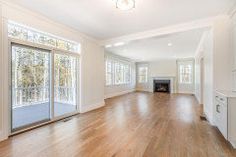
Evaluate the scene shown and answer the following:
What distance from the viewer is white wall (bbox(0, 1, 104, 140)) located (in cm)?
248

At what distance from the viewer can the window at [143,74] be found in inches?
436

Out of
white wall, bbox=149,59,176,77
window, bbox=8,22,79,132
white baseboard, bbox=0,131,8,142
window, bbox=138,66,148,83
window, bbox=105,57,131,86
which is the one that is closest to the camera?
white baseboard, bbox=0,131,8,142

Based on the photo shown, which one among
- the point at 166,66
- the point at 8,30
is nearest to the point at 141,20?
the point at 8,30

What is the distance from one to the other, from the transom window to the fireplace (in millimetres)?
7690

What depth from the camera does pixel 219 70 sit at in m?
3.00

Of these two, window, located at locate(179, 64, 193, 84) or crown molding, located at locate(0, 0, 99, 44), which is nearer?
crown molding, located at locate(0, 0, 99, 44)

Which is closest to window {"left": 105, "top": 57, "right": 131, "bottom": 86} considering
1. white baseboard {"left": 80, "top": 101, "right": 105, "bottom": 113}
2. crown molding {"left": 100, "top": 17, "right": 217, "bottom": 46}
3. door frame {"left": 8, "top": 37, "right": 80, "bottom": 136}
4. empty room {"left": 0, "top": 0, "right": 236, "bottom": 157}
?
white baseboard {"left": 80, "top": 101, "right": 105, "bottom": 113}

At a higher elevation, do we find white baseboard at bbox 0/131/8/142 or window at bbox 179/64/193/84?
window at bbox 179/64/193/84

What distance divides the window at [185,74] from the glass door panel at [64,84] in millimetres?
8090

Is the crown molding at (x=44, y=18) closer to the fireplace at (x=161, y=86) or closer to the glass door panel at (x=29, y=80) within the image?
the glass door panel at (x=29, y=80)

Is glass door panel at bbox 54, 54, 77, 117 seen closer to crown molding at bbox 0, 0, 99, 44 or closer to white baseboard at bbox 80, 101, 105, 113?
white baseboard at bbox 80, 101, 105, 113

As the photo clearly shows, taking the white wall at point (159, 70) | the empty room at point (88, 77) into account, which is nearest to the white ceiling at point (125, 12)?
the empty room at point (88, 77)

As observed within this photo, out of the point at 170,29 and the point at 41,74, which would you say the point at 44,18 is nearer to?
the point at 41,74

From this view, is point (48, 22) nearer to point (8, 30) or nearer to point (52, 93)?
point (8, 30)
